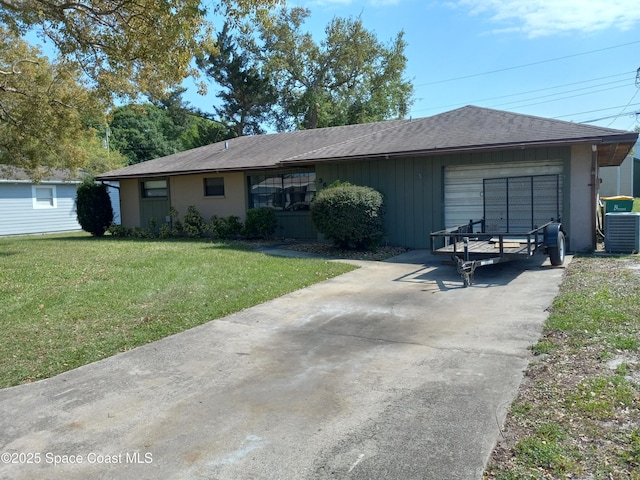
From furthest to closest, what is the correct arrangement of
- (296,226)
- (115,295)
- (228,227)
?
1. (228,227)
2. (296,226)
3. (115,295)

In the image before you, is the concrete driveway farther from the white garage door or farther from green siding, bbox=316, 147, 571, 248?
green siding, bbox=316, 147, 571, 248

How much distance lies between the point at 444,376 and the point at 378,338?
131 centimetres

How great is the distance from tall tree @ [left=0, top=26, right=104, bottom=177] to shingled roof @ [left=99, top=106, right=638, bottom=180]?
4466 millimetres

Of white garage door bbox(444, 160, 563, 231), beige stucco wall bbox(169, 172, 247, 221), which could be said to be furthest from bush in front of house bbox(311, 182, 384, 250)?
beige stucco wall bbox(169, 172, 247, 221)

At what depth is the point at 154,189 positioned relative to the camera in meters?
19.8

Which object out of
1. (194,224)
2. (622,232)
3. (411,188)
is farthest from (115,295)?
(194,224)

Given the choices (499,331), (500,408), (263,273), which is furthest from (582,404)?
(263,273)

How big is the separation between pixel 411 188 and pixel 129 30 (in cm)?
753

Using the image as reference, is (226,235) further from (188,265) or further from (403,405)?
(403,405)

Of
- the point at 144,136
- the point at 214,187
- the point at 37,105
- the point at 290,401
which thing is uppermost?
the point at 144,136

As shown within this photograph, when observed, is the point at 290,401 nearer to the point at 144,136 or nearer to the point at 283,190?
the point at 283,190

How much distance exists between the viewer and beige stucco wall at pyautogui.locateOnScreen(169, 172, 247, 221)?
682 inches

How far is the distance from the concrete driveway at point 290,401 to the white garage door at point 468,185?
19.2 ft

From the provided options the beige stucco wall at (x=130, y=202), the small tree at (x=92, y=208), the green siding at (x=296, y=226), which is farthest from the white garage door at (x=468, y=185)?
the small tree at (x=92, y=208)
